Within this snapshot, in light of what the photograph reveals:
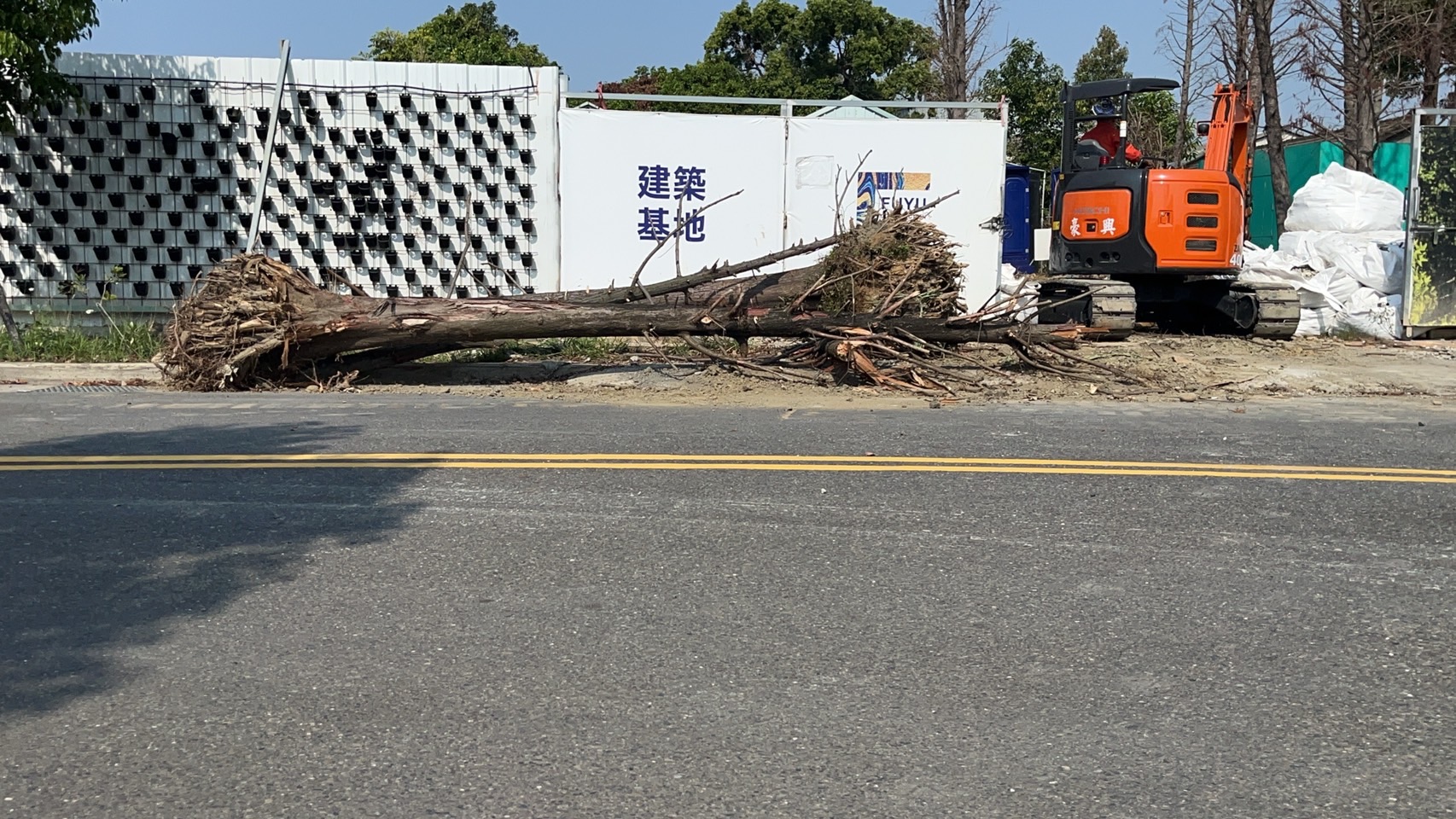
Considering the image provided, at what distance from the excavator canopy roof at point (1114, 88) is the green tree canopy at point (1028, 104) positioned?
20847 millimetres

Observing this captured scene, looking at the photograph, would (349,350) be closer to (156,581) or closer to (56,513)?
(56,513)

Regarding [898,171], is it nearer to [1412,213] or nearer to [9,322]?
[1412,213]

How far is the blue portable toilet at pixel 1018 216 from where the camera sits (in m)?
24.6

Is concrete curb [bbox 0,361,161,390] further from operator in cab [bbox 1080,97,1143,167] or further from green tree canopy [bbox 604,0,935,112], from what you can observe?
green tree canopy [bbox 604,0,935,112]

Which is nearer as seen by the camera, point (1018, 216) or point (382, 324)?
point (382, 324)

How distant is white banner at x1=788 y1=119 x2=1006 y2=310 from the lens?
52.9 feet

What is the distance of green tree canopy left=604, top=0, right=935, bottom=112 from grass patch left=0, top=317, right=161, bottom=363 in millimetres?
38026

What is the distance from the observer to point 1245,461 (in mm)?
7543

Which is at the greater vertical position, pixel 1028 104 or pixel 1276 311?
pixel 1028 104

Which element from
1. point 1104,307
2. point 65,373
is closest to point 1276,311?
point 1104,307

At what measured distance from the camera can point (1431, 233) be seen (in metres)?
15.6

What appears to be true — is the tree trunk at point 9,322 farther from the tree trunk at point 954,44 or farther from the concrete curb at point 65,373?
the tree trunk at point 954,44

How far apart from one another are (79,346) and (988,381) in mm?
9315

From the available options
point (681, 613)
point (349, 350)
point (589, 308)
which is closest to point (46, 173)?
point (349, 350)
